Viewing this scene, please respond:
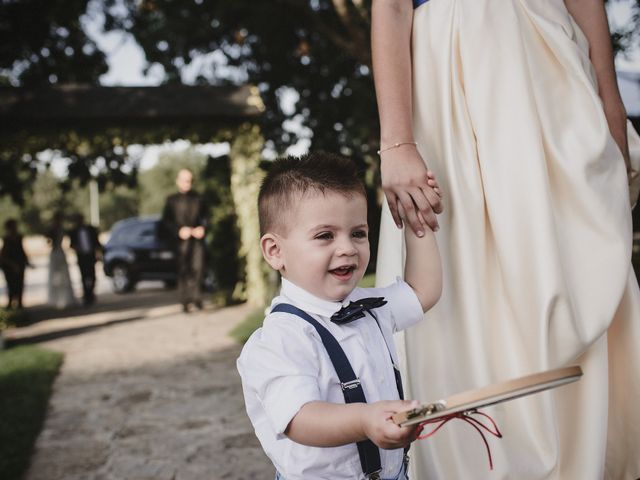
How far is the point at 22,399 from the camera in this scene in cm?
497

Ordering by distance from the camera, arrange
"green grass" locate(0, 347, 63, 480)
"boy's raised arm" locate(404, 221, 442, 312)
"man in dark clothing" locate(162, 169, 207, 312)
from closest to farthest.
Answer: "boy's raised arm" locate(404, 221, 442, 312) < "green grass" locate(0, 347, 63, 480) < "man in dark clothing" locate(162, 169, 207, 312)

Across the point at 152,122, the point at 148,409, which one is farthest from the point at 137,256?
the point at 148,409

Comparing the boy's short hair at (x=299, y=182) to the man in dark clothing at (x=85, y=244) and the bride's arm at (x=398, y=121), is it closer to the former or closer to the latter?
the bride's arm at (x=398, y=121)

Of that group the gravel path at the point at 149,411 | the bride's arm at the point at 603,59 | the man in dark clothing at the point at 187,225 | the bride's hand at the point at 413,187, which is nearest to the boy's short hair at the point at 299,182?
the bride's hand at the point at 413,187

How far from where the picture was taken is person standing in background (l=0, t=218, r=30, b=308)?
1200 centimetres

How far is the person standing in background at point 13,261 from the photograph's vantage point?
1200cm

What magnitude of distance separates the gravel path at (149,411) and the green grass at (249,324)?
16 cm

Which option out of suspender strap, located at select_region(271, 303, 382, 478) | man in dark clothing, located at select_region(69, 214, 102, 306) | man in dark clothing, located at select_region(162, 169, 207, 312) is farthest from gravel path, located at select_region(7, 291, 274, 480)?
man in dark clothing, located at select_region(69, 214, 102, 306)

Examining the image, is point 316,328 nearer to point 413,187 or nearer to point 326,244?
point 326,244

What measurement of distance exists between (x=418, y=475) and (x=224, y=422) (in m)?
2.67

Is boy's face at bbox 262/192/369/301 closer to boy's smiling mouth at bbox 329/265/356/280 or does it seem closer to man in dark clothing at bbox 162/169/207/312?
boy's smiling mouth at bbox 329/265/356/280

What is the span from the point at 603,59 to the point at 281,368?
128 cm

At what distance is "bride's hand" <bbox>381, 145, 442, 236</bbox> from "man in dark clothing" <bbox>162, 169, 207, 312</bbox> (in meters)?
8.07

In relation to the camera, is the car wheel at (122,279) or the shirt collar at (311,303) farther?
the car wheel at (122,279)
